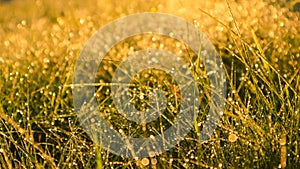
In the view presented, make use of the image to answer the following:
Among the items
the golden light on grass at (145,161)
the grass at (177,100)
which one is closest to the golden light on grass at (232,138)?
the grass at (177,100)

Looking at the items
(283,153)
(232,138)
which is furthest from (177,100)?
(283,153)

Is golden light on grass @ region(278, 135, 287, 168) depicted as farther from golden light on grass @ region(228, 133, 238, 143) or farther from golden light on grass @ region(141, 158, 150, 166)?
golden light on grass @ region(141, 158, 150, 166)

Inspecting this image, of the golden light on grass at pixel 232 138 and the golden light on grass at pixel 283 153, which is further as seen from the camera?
the golden light on grass at pixel 232 138

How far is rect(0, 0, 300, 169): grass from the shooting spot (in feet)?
6.01

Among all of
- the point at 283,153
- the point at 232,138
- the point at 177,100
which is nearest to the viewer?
the point at 283,153

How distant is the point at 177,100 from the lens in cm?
222

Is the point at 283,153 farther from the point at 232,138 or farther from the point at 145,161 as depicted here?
the point at 145,161

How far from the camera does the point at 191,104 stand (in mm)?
2205

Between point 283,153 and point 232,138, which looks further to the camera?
point 232,138

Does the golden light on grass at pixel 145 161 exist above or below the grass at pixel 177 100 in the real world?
below

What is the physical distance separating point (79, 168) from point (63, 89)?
568 millimetres

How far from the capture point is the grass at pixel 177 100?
72.1 inches

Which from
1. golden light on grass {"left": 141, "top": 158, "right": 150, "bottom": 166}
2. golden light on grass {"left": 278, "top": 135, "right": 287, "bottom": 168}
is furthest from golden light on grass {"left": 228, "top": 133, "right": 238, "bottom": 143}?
golden light on grass {"left": 141, "top": 158, "right": 150, "bottom": 166}

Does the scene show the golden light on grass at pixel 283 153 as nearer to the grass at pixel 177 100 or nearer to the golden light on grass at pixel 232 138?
the grass at pixel 177 100
